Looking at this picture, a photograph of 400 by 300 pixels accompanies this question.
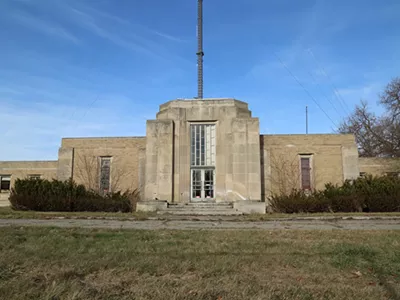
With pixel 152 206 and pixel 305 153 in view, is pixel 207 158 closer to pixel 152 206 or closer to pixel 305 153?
pixel 152 206

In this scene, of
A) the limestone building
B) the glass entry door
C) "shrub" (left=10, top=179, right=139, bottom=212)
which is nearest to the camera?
"shrub" (left=10, top=179, right=139, bottom=212)

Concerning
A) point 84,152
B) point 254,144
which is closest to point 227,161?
point 254,144

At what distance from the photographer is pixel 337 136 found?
27922mm

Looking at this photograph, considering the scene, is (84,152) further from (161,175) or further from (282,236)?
(282,236)

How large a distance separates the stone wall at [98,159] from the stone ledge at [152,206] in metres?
5.54

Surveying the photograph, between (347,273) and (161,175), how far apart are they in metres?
19.7

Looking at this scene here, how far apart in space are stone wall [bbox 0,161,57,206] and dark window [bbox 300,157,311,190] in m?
22.0

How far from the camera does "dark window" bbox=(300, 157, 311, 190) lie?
90.5 feet

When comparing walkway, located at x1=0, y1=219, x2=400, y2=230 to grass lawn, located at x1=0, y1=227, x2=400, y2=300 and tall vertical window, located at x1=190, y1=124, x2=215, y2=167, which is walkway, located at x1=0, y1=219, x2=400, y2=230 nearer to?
grass lawn, located at x1=0, y1=227, x2=400, y2=300

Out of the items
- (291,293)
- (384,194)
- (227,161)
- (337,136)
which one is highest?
(337,136)

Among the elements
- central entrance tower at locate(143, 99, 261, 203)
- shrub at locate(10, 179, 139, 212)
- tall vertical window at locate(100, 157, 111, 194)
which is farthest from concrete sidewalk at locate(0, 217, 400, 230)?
tall vertical window at locate(100, 157, 111, 194)

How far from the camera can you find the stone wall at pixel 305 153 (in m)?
27.2

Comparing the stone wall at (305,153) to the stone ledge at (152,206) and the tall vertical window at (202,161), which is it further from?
the stone ledge at (152,206)

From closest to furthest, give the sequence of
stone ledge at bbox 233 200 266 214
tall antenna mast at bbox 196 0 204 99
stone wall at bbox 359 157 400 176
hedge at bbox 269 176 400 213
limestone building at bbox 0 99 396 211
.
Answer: hedge at bbox 269 176 400 213, stone ledge at bbox 233 200 266 214, limestone building at bbox 0 99 396 211, stone wall at bbox 359 157 400 176, tall antenna mast at bbox 196 0 204 99
